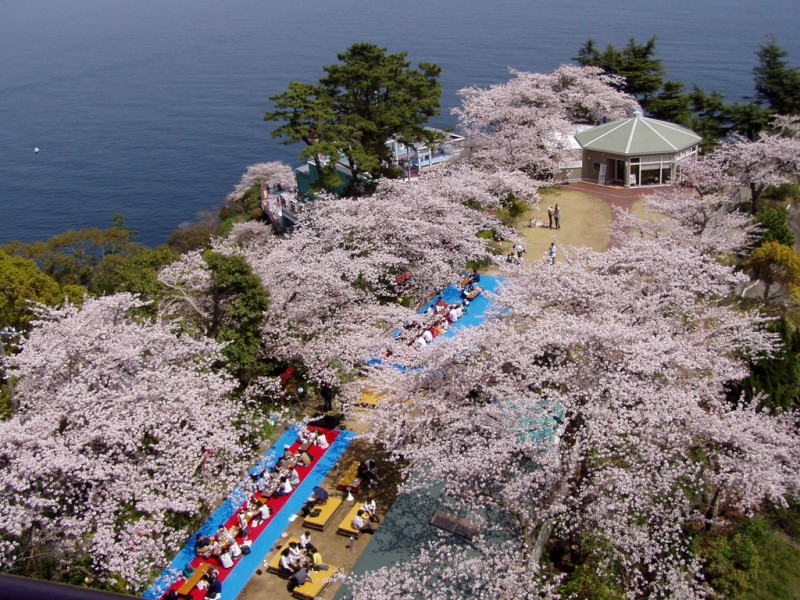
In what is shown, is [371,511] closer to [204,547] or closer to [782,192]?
[204,547]

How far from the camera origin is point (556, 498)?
13.1 metres

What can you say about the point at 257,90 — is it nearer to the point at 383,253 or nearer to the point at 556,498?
the point at 383,253

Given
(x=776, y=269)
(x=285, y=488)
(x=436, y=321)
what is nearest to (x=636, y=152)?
(x=776, y=269)

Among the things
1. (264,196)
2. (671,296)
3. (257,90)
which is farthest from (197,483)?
(257,90)

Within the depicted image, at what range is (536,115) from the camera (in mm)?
37062

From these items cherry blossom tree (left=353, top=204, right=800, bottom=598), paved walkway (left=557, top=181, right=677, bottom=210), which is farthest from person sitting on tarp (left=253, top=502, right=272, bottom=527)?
paved walkway (left=557, top=181, right=677, bottom=210)

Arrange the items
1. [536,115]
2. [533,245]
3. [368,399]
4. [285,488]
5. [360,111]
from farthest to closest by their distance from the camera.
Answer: [536,115] < [360,111] < [533,245] < [368,399] < [285,488]

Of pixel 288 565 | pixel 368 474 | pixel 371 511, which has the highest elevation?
pixel 368 474

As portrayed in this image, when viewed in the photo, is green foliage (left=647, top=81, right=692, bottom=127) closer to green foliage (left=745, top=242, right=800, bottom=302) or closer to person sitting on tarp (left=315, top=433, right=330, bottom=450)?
green foliage (left=745, top=242, right=800, bottom=302)

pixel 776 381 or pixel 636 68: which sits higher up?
pixel 636 68

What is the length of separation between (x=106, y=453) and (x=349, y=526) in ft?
18.6

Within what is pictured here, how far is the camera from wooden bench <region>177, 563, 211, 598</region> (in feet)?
46.4

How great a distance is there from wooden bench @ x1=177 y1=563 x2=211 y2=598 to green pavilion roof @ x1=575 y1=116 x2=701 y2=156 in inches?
1131

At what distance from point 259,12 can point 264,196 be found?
109977mm
